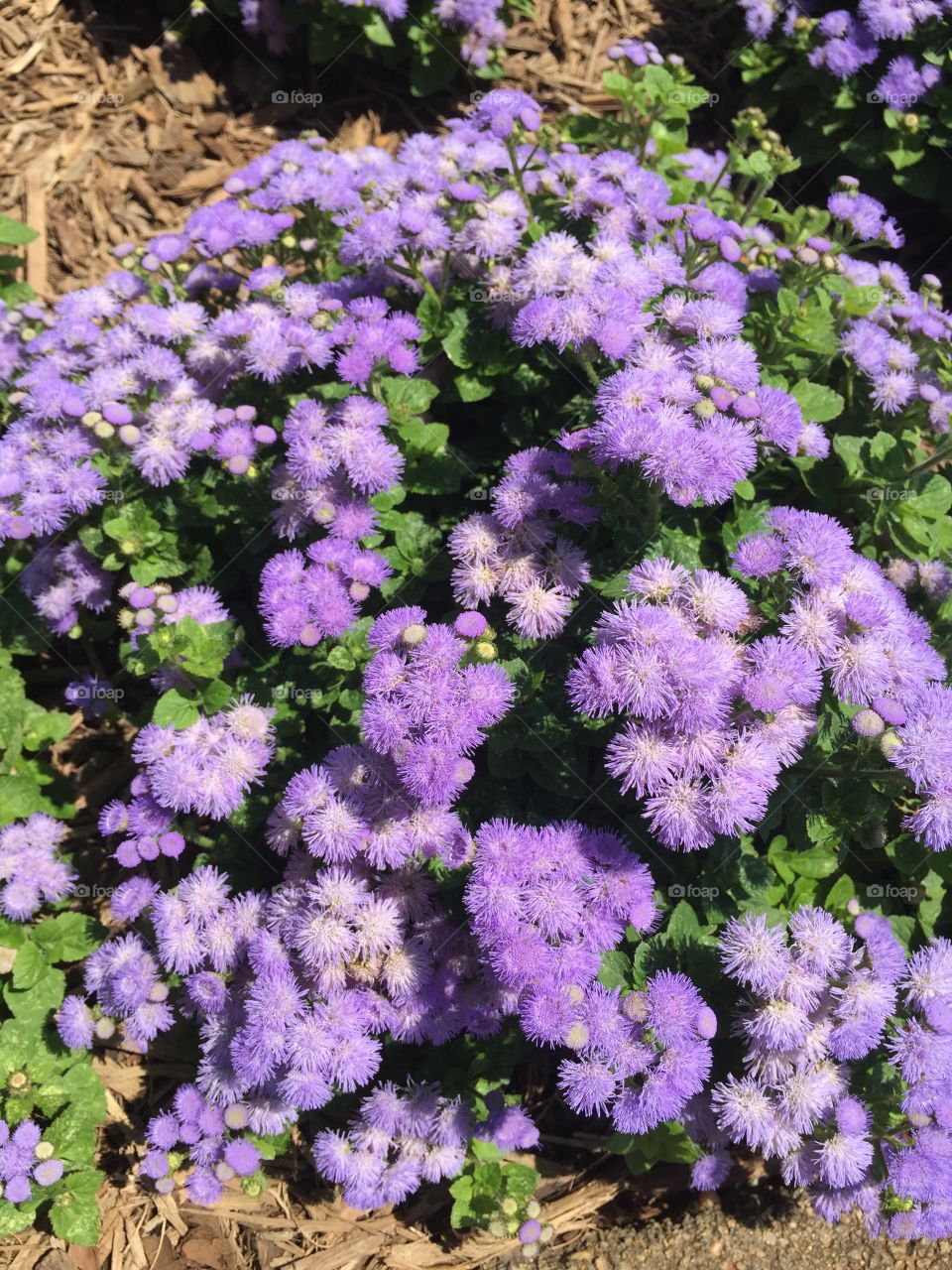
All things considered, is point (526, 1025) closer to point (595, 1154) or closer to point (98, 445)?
point (595, 1154)

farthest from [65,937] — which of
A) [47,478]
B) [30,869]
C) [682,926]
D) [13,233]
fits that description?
[13,233]

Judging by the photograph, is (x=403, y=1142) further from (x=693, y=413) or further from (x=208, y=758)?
(x=693, y=413)

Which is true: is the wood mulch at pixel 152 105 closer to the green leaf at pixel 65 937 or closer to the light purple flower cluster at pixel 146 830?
the light purple flower cluster at pixel 146 830

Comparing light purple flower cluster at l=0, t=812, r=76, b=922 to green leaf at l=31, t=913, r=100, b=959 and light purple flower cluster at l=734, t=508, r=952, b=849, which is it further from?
light purple flower cluster at l=734, t=508, r=952, b=849

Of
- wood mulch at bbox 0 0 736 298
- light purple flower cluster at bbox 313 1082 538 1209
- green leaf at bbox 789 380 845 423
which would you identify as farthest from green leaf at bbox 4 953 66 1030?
wood mulch at bbox 0 0 736 298

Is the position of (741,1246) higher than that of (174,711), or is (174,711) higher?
(174,711)
